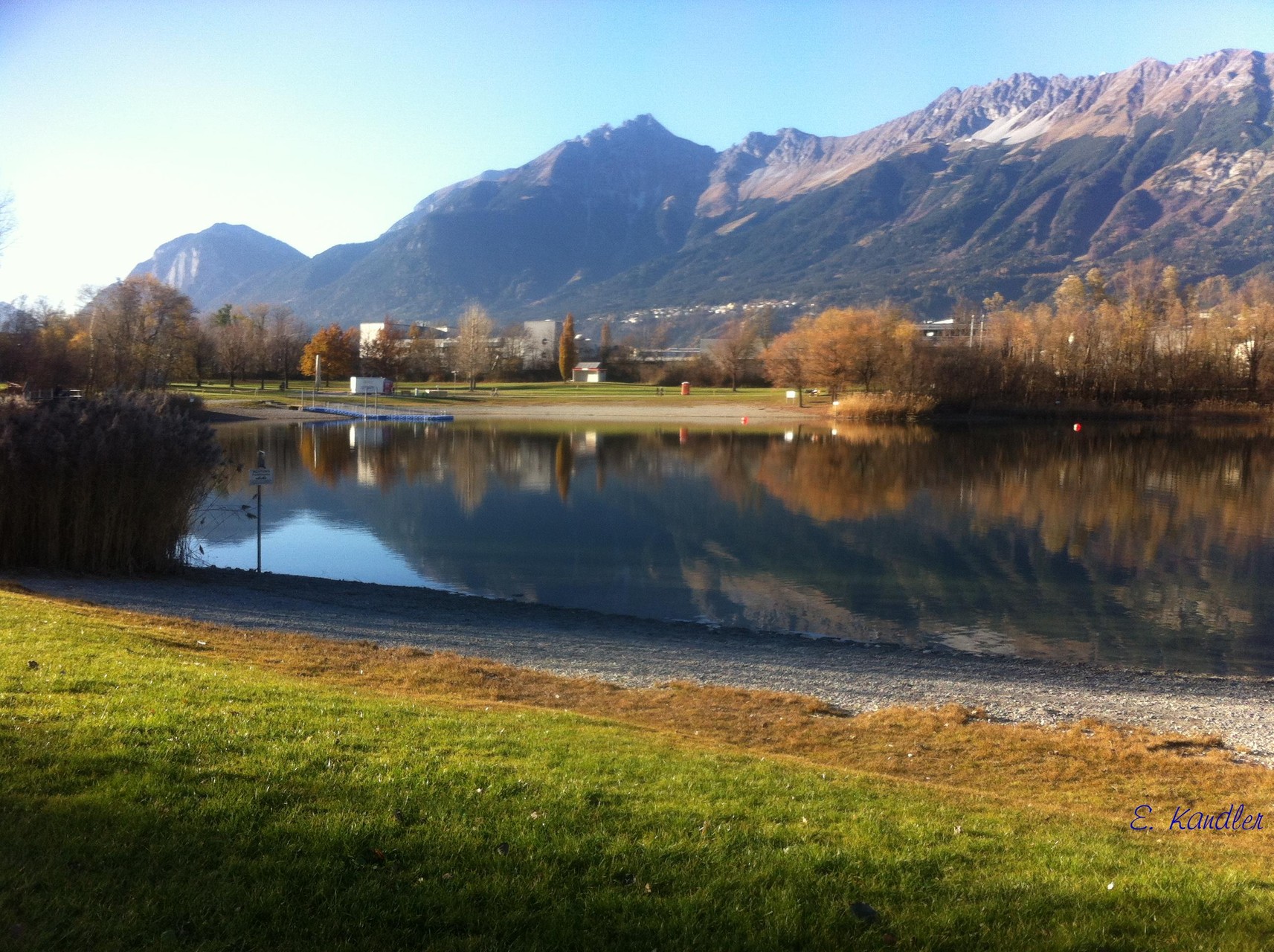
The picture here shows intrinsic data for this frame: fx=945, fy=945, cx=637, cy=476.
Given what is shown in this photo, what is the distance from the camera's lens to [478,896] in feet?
15.1

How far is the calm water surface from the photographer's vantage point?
20.6 meters

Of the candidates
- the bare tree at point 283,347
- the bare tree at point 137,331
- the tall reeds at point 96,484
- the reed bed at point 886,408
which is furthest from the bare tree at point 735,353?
the tall reeds at point 96,484

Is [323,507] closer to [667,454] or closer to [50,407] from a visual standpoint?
[50,407]

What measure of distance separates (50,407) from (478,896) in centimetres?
2031

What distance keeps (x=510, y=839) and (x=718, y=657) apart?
10.9 m

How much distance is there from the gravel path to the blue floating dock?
213 feet

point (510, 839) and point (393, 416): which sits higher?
point (393, 416)

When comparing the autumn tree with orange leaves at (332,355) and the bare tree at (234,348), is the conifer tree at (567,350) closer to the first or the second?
the autumn tree with orange leaves at (332,355)

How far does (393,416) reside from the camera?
87.9 metres

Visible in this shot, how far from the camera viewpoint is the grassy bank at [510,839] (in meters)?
4.36

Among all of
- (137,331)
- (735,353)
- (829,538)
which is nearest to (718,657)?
(829,538)

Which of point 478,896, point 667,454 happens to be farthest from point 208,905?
point 667,454

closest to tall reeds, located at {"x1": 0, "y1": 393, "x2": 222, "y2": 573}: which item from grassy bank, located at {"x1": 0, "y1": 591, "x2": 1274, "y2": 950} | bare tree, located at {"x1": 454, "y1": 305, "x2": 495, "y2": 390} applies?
grassy bank, located at {"x1": 0, "y1": 591, "x2": 1274, "y2": 950}
